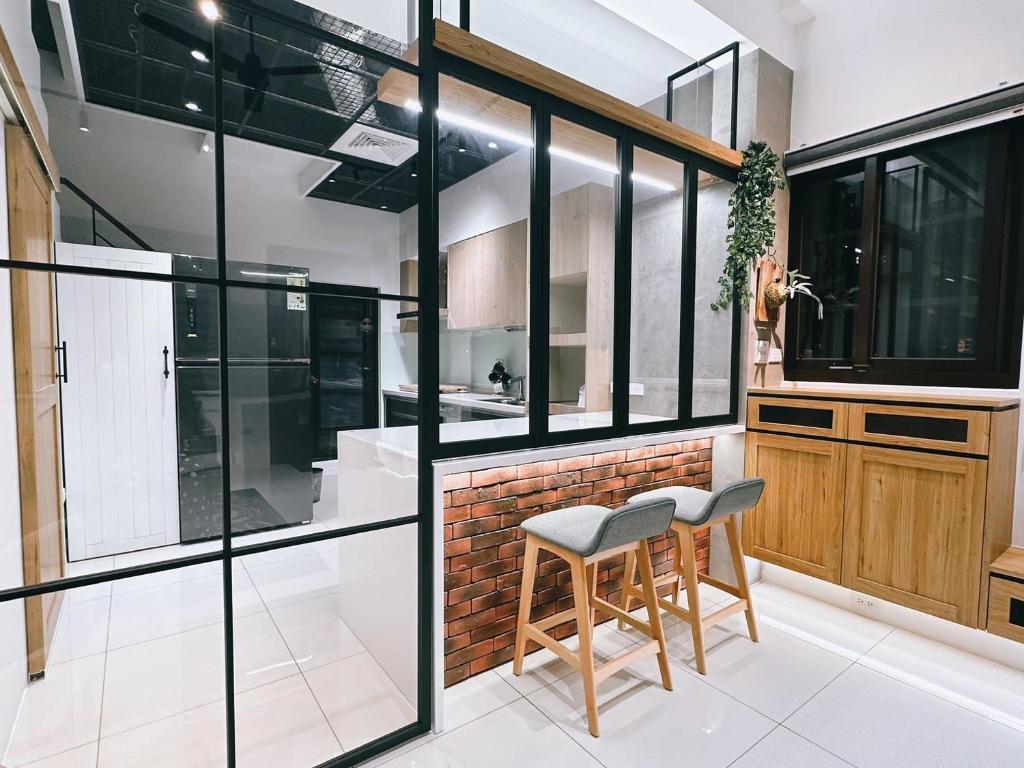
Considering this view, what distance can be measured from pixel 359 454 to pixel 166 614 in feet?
2.84

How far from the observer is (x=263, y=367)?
1757 millimetres

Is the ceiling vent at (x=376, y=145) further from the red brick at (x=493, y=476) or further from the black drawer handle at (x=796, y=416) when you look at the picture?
the black drawer handle at (x=796, y=416)

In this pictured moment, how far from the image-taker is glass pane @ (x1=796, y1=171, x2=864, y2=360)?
11.2 feet

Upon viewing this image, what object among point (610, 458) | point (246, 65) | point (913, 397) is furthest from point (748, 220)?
point (246, 65)

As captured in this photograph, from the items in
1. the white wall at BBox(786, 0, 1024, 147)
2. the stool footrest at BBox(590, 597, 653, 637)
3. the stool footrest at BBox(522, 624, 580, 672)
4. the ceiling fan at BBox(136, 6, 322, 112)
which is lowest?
the stool footrest at BBox(522, 624, 580, 672)

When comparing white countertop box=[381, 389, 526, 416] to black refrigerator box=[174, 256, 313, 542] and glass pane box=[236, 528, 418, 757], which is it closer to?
glass pane box=[236, 528, 418, 757]

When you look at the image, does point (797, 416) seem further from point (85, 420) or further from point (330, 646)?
point (85, 420)

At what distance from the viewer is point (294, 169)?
1.73 meters

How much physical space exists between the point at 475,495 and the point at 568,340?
89 cm

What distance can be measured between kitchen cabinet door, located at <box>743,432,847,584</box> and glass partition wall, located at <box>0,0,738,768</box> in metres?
1.41

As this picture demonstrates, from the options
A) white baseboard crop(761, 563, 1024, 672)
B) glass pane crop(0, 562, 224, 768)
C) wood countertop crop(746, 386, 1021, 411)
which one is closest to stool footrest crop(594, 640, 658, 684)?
glass pane crop(0, 562, 224, 768)

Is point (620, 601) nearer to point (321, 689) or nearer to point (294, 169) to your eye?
point (321, 689)

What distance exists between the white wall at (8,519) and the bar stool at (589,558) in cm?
168

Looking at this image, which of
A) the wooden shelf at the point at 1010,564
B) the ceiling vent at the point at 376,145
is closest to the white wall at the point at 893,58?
the wooden shelf at the point at 1010,564
